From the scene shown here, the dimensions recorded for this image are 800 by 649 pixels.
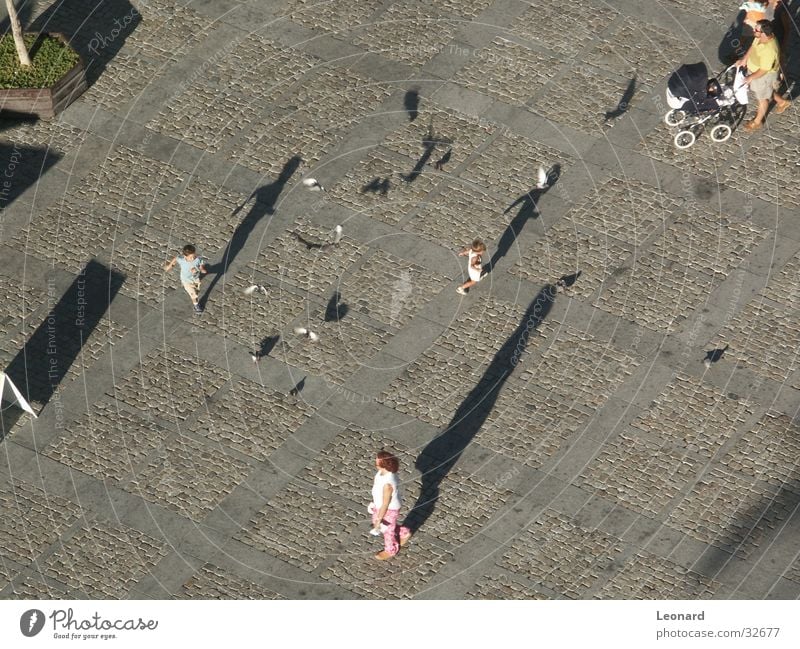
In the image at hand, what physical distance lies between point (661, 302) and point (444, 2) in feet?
28.6

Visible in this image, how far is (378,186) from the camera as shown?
99.8 ft

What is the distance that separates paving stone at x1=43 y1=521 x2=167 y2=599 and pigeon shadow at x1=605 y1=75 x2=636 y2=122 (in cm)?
1235

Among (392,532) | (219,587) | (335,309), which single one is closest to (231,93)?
(335,309)

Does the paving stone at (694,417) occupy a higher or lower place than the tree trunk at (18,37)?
lower

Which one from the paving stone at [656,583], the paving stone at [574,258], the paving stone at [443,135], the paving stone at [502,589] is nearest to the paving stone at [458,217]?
the paving stone at [443,135]

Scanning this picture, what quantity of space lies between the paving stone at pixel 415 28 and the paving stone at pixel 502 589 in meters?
11.6

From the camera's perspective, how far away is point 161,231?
97.7 feet

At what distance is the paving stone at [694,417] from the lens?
26.8 m

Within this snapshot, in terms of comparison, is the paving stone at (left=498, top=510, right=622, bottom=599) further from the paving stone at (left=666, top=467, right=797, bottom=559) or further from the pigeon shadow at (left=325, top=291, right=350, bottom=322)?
the pigeon shadow at (left=325, top=291, right=350, bottom=322)

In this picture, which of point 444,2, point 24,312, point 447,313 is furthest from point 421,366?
point 444,2

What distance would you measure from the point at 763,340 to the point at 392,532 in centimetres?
764

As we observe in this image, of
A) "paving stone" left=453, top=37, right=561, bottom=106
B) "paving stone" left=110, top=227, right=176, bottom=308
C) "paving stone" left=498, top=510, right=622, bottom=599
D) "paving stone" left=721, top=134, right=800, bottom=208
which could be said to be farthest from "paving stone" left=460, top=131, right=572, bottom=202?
"paving stone" left=498, top=510, right=622, bottom=599

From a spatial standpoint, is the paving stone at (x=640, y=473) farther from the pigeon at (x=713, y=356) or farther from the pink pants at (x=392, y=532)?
the pink pants at (x=392, y=532)
